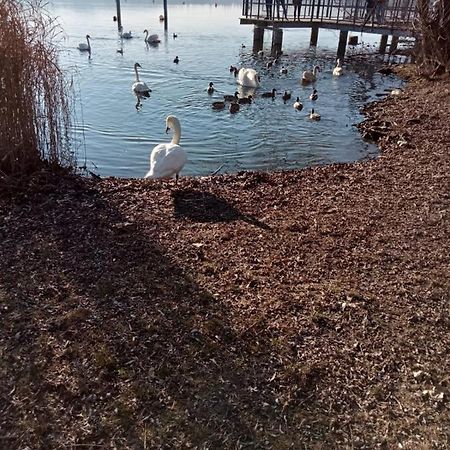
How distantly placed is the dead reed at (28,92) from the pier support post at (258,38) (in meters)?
22.8

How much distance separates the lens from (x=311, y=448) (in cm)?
287

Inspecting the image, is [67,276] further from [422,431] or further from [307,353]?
[422,431]

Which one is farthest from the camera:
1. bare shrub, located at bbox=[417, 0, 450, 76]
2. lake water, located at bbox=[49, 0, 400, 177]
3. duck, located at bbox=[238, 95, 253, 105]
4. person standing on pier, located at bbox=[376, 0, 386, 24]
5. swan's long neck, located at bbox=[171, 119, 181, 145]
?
person standing on pier, located at bbox=[376, 0, 386, 24]

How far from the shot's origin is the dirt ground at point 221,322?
3014mm

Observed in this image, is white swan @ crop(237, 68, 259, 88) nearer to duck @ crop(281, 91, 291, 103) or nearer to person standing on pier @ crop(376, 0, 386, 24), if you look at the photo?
duck @ crop(281, 91, 291, 103)

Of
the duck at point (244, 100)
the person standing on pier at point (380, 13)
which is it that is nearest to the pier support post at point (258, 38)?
the person standing on pier at point (380, 13)

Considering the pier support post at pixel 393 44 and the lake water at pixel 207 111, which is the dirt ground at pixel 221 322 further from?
the pier support post at pixel 393 44

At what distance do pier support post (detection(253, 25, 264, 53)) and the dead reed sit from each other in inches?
897

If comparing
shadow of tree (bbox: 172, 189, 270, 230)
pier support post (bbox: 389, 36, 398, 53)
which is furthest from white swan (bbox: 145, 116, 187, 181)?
pier support post (bbox: 389, 36, 398, 53)

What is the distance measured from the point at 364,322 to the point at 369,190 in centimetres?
377

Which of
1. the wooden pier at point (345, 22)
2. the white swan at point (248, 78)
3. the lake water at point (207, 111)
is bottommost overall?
the lake water at point (207, 111)

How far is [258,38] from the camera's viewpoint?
28297 millimetres

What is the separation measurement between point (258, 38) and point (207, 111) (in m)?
16.2

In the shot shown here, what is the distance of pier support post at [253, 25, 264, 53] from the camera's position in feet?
91.9
